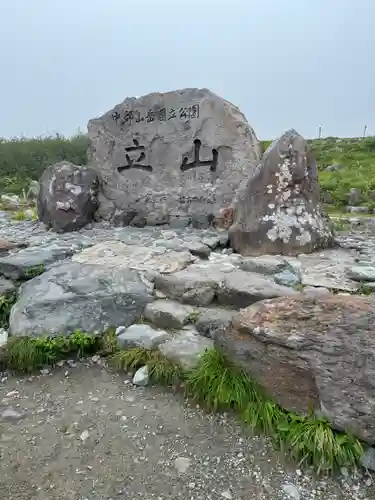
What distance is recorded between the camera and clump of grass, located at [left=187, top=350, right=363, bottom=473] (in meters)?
2.38

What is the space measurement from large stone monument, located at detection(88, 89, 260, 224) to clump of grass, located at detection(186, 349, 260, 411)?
3.94 m

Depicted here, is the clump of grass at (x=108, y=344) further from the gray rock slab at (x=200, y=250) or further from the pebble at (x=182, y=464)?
the gray rock slab at (x=200, y=250)

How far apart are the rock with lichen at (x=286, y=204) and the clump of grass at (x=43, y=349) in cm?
251

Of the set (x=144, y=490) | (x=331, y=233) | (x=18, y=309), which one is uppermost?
(x=331, y=233)

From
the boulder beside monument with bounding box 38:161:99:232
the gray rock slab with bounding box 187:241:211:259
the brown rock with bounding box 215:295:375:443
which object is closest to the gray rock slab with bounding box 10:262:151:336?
the gray rock slab with bounding box 187:241:211:259

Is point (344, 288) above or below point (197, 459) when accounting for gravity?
above

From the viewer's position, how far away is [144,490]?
233 cm

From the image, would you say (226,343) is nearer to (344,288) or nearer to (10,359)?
(344,288)

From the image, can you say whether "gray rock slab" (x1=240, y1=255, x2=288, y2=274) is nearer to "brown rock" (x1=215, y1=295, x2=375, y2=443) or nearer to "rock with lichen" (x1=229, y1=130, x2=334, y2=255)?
"rock with lichen" (x1=229, y1=130, x2=334, y2=255)

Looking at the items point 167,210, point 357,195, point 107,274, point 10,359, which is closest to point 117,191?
point 167,210

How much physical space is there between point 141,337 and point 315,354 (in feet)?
5.20

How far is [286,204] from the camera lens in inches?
209

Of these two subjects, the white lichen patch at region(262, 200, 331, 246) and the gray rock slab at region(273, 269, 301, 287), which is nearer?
the gray rock slab at region(273, 269, 301, 287)

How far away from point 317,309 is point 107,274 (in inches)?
96.1
